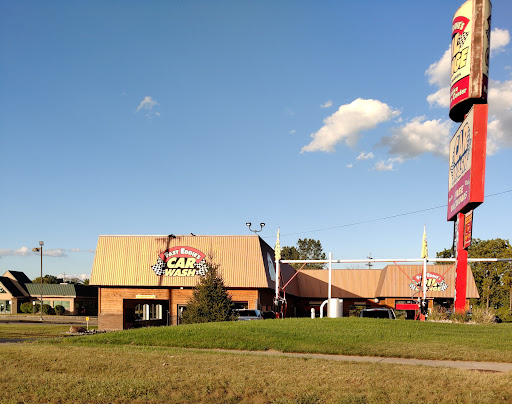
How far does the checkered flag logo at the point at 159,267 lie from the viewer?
43.5m

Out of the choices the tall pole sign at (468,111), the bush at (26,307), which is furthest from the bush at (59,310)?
the tall pole sign at (468,111)

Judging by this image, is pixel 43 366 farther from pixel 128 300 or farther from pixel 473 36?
pixel 128 300

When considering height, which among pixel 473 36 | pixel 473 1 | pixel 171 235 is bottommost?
pixel 171 235

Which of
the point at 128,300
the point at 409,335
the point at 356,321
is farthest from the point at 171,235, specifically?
the point at 409,335

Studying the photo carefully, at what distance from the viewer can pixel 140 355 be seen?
15117 mm

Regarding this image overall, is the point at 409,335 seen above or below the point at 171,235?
below

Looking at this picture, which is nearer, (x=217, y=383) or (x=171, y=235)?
(x=217, y=383)

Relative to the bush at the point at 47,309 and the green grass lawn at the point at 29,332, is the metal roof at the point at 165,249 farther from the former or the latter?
the bush at the point at 47,309

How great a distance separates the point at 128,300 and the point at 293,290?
1931 centimetres

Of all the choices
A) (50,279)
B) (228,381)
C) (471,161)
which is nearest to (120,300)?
(471,161)

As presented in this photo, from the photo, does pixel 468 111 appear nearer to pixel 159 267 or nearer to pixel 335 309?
pixel 335 309

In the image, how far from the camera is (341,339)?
1950 centimetres

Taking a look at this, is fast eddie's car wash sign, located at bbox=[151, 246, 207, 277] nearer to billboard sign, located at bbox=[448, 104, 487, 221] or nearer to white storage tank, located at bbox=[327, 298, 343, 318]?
white storage tank, located at bbox=[327, 298, 343, 318]

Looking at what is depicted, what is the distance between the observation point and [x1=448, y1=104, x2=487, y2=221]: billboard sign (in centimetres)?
2695
